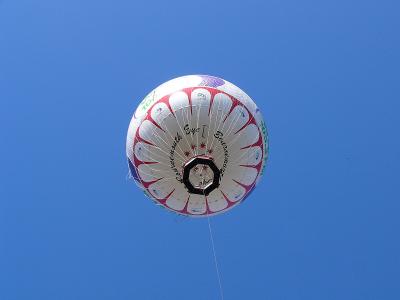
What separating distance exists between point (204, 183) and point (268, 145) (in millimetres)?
1824

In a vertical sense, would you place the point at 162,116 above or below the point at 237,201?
above

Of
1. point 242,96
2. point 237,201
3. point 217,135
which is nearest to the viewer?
point 217,135

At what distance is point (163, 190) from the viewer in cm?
1064

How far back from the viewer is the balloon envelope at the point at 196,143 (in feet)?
32.4

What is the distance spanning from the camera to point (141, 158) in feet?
34.2

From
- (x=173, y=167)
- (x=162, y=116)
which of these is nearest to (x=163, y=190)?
(x=173, y=167)

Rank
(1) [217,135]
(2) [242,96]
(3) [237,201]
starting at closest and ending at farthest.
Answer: (1) [217,135] < (2) [242,96] < (3) [237,201]

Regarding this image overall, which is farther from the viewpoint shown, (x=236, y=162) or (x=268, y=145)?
(x=268, y=145)

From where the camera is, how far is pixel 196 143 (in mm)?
9875

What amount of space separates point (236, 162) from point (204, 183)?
2.49 feet

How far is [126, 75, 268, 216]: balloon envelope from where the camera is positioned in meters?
9.87

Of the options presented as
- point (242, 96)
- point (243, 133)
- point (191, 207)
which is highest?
point (242, 96)

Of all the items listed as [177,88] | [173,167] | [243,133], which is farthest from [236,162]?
[177,88]

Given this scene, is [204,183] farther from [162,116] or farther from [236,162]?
[162,116]
